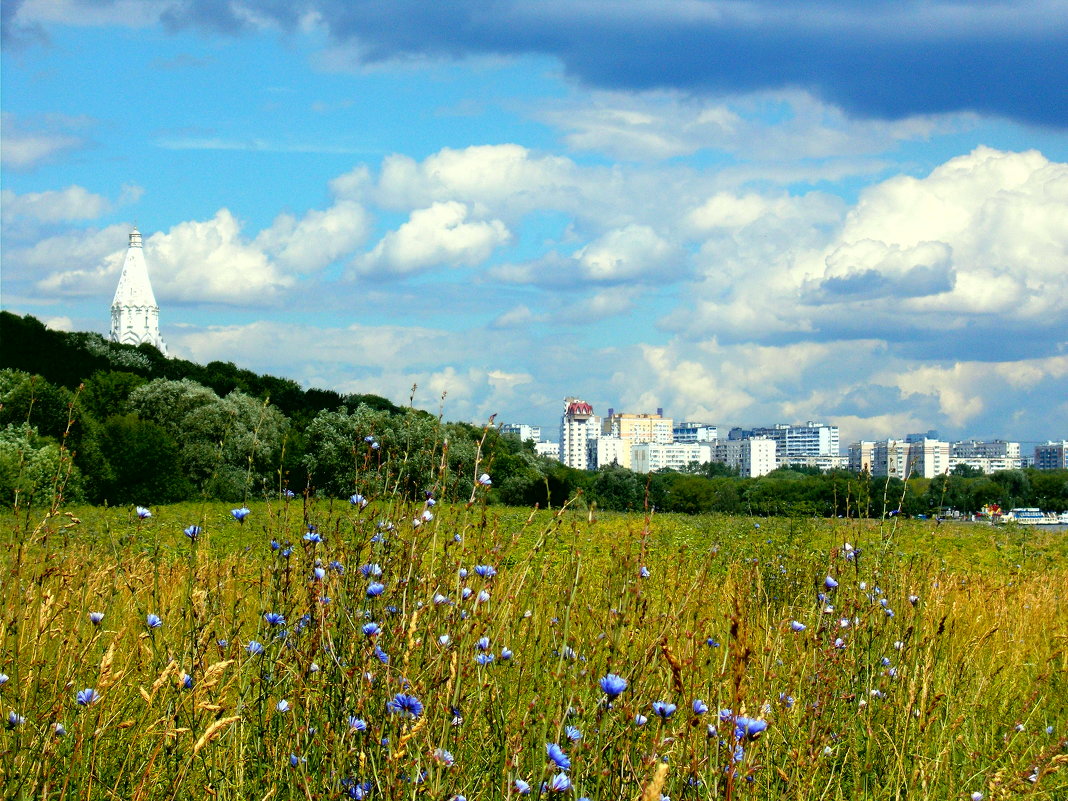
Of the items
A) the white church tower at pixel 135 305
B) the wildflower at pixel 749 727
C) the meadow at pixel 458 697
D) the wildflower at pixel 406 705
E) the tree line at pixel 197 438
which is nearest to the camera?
the wildflower at pixel 749 727

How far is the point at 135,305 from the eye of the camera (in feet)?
373

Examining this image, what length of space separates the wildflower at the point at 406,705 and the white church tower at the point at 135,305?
116897mm

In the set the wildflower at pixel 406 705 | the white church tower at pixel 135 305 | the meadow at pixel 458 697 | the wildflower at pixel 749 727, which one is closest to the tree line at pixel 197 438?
the meadow at pixel 458 697

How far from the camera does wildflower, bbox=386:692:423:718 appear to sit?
1912 millimetres

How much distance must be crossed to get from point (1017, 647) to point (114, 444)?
1030 inches

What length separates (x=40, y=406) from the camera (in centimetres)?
2981

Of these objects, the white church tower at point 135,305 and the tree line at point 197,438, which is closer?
the tree line at point 197,438

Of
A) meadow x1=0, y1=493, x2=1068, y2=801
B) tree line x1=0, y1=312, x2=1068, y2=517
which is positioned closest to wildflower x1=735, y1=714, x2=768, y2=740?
meadow x1=0, y1=493, x2=1068, y2=801

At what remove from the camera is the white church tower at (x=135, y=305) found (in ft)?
367

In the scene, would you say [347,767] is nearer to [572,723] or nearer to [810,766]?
[572,723]

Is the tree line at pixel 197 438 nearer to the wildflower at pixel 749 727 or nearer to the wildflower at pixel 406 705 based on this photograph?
the wildflower at pixel 749 727

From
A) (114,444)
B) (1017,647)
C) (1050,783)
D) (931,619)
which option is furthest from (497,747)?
(114,444)

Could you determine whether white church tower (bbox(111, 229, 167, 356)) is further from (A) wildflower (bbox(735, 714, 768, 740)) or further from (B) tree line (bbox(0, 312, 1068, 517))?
(A) wildflower (bbox(735, 714, 768, 740))

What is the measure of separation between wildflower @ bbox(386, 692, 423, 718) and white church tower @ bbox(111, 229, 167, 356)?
117 meters
